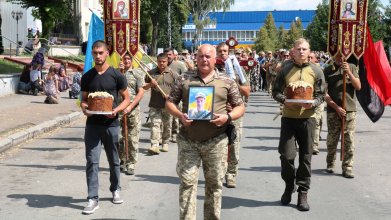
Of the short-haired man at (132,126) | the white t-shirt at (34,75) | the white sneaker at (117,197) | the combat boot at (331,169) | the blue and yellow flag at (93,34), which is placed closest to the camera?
the white sneaker at (117,197)

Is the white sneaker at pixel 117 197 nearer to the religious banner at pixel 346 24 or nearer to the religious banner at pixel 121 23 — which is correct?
the religious banner at pixel 121 23

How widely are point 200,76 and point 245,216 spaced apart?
186cm

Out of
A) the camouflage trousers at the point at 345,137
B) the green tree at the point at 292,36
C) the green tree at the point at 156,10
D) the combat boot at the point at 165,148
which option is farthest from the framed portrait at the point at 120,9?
the green tree at the point at 292,36

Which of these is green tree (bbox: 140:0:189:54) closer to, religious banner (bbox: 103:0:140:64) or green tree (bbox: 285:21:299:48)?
green tree (bbox: 285:21:299:48)

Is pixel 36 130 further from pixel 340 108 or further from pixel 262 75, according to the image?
pixel 262 75

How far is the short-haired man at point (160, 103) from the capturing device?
31.3 ft

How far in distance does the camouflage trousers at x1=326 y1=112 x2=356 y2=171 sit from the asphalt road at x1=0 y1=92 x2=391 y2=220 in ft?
0.80

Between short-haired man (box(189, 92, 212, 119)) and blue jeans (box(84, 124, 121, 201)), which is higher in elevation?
short-haired man (box(189, 92, 212, 119))

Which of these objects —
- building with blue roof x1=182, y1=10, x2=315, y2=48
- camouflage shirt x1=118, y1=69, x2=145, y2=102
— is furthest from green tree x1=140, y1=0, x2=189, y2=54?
building with blue roof x1=182, y1=10, x2=315, y2=48

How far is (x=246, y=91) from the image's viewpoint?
6.52 metres

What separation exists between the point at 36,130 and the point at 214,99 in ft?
25.8

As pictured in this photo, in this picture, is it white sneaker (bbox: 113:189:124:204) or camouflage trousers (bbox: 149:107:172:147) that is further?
camouflage trousers (bbox: 149:107:172:147)

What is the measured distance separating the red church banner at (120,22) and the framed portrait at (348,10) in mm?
3530

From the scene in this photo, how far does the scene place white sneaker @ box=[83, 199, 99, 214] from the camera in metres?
5.62
